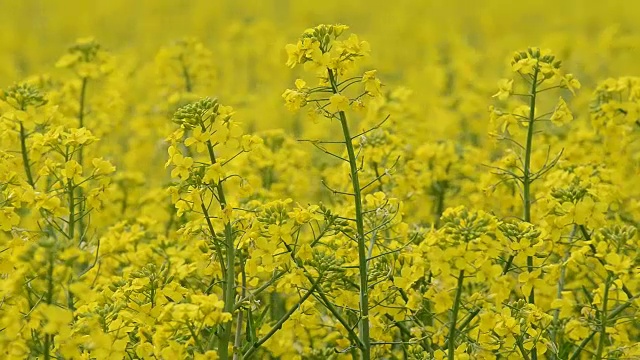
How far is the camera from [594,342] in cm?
491

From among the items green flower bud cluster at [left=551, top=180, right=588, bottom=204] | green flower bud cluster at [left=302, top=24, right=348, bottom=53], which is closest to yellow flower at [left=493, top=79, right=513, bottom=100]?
green flower bud cluster at [left=551, top=180, right=588, bottom=204]

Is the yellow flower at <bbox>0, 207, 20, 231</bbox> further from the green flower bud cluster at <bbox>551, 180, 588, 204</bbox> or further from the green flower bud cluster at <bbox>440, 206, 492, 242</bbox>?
the green flower bud cluster at <bbox>551, 180, 588, 204</bbox>

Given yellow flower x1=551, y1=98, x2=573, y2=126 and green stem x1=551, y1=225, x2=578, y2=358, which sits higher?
yellow flower x1=551, y1=98, x2=573, y2=126

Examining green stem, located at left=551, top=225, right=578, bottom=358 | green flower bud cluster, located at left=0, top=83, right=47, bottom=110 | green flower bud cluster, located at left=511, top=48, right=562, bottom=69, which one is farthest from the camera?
green flower bud cluster, located at left=0, top=83, right=47, bottom=110

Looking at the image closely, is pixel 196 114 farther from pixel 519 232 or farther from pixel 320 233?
pixel 519 232

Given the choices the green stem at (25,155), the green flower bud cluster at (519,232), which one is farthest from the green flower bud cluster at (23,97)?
the green flower bud cluster at (519,232)

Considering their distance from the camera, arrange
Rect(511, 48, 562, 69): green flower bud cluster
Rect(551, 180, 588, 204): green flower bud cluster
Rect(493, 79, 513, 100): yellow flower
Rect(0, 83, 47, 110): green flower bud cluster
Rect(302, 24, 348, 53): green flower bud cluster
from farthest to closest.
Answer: Rect(0, 83, 47, 110): green flower bud cluster < Rect(493, 79, 513, 100): yellow flower < Rect(511, 48, 562, 69): green flower bud cluster < Rect(551, 180, 588, 204): green flower bud cluster < Rect(302, 24, 348, 53): green flower bud cluster

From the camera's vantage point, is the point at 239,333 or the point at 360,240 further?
the point at 239,333

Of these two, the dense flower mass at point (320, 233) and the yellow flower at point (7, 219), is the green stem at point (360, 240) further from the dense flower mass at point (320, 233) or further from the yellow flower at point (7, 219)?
the yellow flower at point (7, 219)

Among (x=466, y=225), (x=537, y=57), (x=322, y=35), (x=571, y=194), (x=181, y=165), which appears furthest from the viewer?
(x=537, y=57)

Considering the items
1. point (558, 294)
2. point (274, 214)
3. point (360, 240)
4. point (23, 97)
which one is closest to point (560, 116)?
point (558, 294)

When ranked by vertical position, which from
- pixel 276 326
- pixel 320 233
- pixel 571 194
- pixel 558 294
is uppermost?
pixel 571 194

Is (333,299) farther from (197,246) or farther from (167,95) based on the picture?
(167,95)

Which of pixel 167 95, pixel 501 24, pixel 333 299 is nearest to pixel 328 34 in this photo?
pixel 333 299
